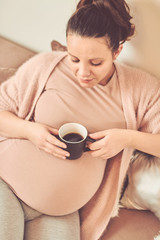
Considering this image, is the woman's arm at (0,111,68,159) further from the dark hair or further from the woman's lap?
the dark hair

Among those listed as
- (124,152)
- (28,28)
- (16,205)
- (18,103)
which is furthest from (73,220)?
(28,28)

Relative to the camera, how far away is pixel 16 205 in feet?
3.05

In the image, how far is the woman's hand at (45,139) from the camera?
0.90 m

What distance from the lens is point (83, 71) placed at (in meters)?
0.86

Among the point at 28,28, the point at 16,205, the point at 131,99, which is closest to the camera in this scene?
the point at 16,205

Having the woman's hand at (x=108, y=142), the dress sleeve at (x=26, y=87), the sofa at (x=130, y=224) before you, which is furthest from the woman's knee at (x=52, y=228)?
the dress sleeve at (x=26, y=87)

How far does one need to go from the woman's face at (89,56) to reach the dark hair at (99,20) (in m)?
0.02

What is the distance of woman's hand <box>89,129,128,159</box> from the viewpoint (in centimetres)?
92

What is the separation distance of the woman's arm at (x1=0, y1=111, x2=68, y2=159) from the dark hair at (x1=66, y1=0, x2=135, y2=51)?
41 cm

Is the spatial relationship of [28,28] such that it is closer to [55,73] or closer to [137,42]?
[55,73]

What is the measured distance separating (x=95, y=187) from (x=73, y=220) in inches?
7.1

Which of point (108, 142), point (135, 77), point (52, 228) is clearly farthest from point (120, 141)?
point (52, 228)

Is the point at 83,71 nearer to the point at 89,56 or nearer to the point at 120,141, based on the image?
the point at 89,56

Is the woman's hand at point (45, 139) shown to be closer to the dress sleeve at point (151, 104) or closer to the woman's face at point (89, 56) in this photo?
the woman's face at point (89, 56)
